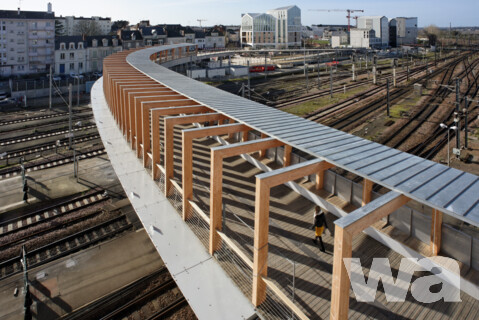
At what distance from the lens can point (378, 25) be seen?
132 metres

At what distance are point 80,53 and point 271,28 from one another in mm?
70540

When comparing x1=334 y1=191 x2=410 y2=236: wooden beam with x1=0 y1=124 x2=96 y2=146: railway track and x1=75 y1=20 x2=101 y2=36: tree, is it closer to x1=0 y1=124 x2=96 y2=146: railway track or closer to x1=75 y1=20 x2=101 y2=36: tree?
x1=0 y1=124 x2=96 y2=146: railway track

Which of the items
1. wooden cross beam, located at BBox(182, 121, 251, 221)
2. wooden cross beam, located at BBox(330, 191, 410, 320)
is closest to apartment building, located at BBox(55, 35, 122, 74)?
wooden cross beam, located at BBox(182, 121, 251, 221)

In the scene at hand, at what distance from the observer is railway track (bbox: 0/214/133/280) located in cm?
1460

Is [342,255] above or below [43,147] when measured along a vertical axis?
below

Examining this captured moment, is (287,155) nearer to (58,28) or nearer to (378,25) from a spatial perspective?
(58,28)

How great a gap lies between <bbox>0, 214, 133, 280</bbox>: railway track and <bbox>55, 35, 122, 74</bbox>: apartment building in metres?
55.6

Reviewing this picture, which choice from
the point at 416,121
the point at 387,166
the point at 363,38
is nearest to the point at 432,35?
the point at 363,38

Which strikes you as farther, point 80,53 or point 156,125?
point 80,53

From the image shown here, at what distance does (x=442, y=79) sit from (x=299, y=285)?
64044 mm

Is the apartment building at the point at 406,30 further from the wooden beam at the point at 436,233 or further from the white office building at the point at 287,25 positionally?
the wooden beam at the point at 436,233

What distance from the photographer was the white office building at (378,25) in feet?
432

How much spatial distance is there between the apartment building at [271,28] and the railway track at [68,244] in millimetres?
107533

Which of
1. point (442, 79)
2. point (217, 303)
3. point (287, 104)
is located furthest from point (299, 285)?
point (442, 79)
